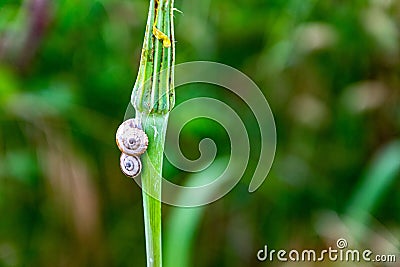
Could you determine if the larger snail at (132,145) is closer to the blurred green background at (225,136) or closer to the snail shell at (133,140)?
the snail shell at (133,140)

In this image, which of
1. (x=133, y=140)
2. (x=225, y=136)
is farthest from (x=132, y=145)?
(x=225, y=136)

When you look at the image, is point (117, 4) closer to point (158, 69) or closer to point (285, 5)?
point (285, 5)

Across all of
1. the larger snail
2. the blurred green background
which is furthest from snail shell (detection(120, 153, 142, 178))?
the blurred green background

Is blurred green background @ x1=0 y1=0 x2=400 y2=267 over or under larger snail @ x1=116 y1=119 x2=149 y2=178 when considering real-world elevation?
over

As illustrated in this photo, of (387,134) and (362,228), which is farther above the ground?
(387,134)

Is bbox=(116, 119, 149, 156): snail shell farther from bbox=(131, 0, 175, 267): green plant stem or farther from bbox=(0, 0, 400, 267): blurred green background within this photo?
bbox=(0, 0, 400, 267): blurred green background

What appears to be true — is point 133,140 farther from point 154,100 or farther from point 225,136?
point 225,136

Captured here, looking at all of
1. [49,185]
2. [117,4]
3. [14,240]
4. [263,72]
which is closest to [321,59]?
[263,72]

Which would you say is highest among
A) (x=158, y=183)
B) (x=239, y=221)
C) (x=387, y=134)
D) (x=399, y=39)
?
(x=399, y=39)
